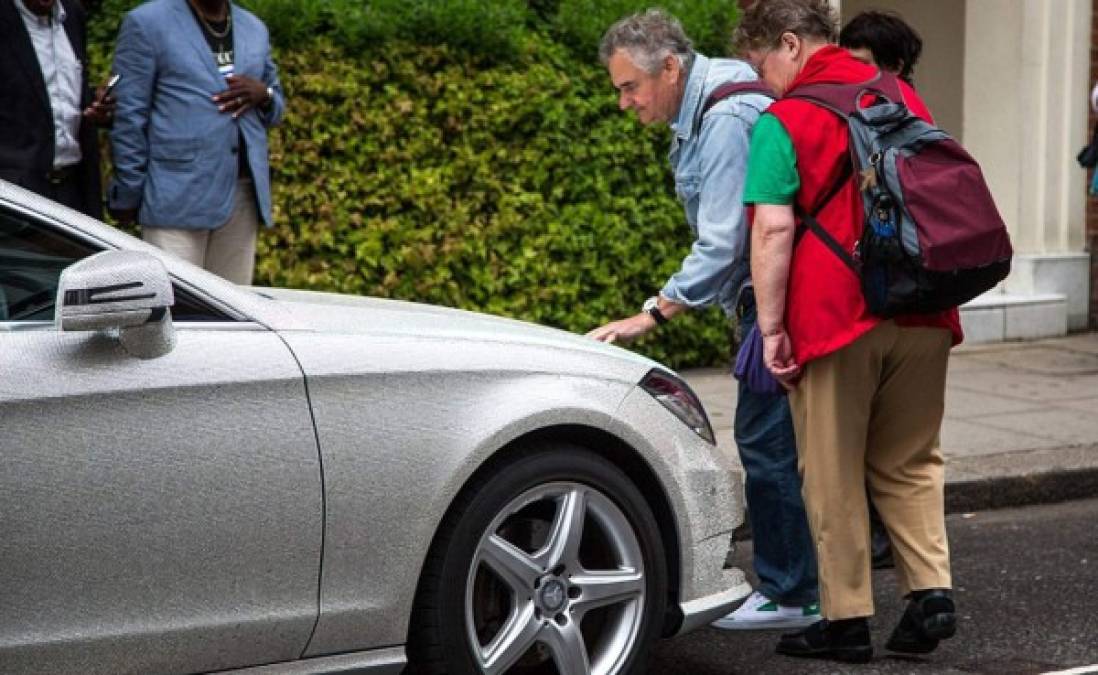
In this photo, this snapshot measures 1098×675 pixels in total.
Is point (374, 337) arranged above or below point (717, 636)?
→ above

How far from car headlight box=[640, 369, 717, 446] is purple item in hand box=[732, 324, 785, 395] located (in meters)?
0.46

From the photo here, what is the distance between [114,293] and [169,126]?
10.6 feet

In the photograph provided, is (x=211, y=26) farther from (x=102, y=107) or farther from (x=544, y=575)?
(x=544, y=575)

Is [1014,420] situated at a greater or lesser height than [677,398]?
lesser

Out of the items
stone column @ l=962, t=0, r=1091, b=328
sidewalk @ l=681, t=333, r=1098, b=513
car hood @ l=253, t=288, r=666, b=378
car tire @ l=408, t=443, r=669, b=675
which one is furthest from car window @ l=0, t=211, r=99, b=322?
stone column @ l=962, t=0, r=1091, b=328

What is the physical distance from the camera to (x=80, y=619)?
160 inches

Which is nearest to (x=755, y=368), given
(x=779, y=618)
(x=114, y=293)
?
(x=779, y=618)

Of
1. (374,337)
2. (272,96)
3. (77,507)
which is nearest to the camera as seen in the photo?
(77,507)

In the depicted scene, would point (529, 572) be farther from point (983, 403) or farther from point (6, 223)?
point (983, 403)

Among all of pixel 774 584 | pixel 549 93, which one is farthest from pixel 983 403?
pixel 774 584

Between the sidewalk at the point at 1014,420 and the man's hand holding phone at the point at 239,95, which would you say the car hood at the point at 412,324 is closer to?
the man's hand holding phone at the point at 239,95

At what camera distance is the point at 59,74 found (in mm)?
6895

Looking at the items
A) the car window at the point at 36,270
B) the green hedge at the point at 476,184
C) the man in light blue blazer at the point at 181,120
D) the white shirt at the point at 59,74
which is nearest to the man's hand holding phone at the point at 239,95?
the man in light blue blazer at the point at 181,120

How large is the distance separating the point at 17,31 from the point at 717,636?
319 centimetres
